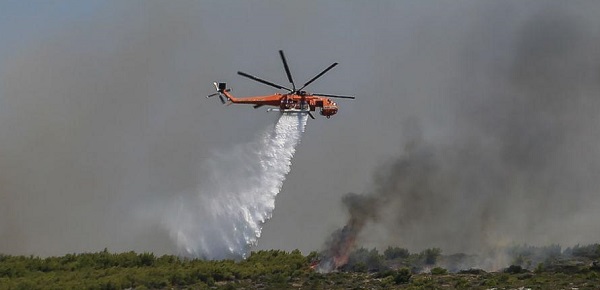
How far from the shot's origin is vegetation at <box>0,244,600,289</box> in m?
85.4

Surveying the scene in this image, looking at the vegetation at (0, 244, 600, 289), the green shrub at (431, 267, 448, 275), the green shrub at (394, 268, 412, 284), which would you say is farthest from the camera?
the green shrub at (431, 267, 448, 275)

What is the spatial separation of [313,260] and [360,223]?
7853 millimetres

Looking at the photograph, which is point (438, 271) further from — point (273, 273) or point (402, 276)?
point (273, 273)

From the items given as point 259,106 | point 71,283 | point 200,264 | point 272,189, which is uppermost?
point 259,106

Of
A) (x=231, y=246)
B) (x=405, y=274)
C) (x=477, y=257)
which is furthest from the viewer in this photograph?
(x=477, y=257)

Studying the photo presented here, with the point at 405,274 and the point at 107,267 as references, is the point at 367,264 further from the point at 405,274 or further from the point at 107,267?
the point at 107,267

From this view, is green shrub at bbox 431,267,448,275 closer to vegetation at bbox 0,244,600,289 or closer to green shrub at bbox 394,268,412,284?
vegetation at bbox 0,244,600,289

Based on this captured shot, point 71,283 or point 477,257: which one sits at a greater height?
point 477,257

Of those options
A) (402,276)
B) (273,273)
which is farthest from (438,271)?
(273,273)

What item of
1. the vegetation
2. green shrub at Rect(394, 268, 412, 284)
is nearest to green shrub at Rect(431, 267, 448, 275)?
the vegetation

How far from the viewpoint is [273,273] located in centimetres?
9500

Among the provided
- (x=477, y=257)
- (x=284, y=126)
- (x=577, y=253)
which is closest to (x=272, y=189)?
(x=284, y=126)

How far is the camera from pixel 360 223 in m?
108

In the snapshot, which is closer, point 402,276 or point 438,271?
point 402,276
